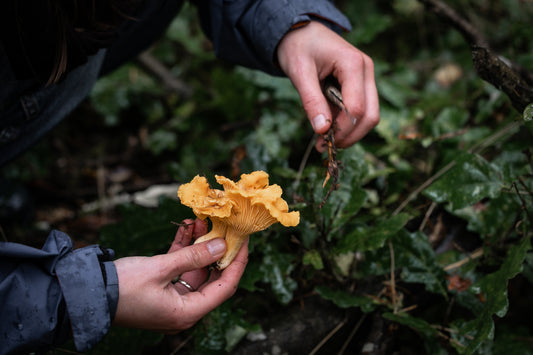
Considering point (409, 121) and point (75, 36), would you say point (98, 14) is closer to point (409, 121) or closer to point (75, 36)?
point (75, 36)

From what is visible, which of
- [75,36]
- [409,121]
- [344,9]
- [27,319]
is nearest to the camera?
[27,319]

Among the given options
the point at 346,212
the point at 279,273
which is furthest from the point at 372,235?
the point at 279,273

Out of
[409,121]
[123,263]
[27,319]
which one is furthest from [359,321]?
[409,121]

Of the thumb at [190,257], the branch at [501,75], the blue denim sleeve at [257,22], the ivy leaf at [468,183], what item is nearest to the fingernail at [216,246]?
the thumb at [190,257]

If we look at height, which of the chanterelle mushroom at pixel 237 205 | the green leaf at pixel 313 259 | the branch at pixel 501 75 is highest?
the branch at pixel 501 75

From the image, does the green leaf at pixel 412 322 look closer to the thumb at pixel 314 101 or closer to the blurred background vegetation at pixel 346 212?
the blurred background vegetation at pixel 346 212

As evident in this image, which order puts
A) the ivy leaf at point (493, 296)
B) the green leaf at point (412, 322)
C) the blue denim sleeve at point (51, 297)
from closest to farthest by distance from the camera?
the blue denim sleeve at point (51, 297) → the ivy leaf at point (493, 296) → the green leaf at point (412, 322)

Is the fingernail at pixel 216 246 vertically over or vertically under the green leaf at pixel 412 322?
over

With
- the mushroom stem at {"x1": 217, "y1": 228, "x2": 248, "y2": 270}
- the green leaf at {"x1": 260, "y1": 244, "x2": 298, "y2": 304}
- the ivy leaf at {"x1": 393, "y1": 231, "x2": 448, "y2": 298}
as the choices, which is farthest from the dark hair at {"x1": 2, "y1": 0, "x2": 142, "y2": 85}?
the ivy leaf at {"x1": 393, "y1": 231, "x2": 448, "y2": 298}
